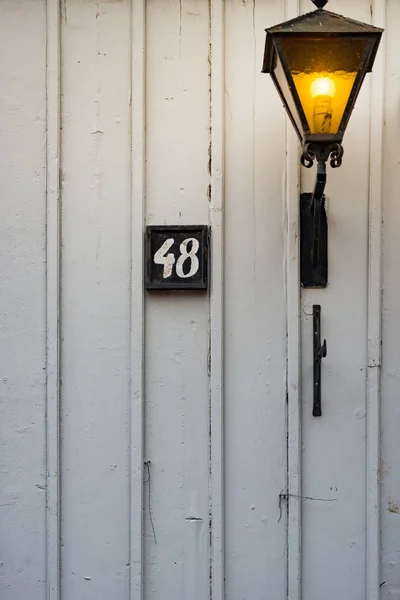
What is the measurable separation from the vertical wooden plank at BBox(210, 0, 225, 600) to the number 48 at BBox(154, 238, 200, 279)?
0.07 meters

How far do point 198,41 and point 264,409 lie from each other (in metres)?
1.55

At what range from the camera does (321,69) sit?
200 centimetres

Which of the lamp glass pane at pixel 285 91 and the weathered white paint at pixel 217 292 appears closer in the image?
the lamp glass pane at pixel 285 91

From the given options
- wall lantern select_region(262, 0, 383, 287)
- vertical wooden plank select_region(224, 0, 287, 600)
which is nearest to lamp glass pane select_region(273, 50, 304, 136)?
wall lantern select_region(262, 0, 383, 287)

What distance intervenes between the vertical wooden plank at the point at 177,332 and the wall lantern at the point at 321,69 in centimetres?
54

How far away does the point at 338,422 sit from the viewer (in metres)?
2.52

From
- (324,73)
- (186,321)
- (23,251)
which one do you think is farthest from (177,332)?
(324,73)

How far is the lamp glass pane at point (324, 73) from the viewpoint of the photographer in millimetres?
1970

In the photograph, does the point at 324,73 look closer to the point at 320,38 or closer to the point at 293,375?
the point at 320,38

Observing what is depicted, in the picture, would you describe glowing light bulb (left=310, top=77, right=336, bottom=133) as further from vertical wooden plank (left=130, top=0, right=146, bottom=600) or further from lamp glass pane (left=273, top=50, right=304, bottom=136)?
vertical wooden plank (left=130, top=0, right=146, bottom=600)

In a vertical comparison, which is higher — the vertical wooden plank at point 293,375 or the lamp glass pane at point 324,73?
the lamp glass pane at point 324,73

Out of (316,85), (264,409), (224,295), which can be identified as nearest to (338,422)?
(264,409)

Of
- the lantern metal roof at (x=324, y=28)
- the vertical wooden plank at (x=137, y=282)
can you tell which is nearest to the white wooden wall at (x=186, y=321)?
the vertical wooden plank at (x=137, y=282)

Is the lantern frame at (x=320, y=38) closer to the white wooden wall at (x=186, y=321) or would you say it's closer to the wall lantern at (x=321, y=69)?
the wall lantern at (x=321, y=69)
